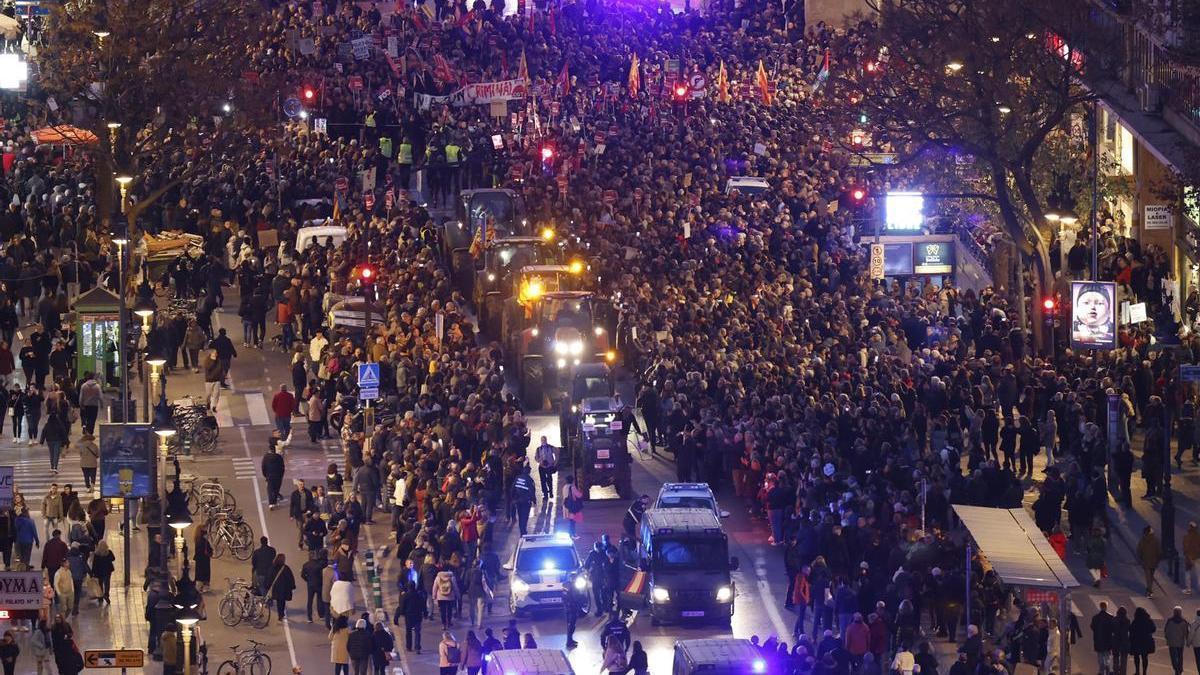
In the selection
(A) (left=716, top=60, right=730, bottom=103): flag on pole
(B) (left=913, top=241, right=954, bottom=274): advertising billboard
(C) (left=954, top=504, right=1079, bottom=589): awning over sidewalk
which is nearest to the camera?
(C) (left=954, top=504, right=1079, bottom=589): awning over sidewalk

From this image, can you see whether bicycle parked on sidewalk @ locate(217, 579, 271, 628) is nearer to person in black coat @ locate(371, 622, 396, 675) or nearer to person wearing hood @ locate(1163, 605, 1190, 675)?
person in black coat @ locate(371, 622, 396, 675)

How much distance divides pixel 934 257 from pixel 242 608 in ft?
94.7

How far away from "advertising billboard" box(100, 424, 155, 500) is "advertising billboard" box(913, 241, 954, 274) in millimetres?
28255

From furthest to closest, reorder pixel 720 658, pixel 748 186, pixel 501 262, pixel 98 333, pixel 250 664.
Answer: pixel 748 186, pixel 501 262, pixel 98 333, pixel 250 664, pixel 720 658

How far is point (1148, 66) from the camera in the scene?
66.1 metres

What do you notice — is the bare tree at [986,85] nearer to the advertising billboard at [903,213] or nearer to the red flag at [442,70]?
the advertising billboard at [903,213]

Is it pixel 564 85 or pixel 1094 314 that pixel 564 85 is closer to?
pixel 564 85

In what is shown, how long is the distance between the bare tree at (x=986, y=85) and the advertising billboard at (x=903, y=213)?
4.34 metres

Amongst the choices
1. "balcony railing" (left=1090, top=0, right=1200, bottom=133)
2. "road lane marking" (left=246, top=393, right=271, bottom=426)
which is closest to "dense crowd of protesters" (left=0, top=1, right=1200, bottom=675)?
"road lane marking" (left=246, top=393, right=271, bottom=426)

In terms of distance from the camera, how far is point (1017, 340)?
59406mm

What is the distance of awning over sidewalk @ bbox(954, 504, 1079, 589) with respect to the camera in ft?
126

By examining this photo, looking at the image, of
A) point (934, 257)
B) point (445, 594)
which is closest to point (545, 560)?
point (445, 594)

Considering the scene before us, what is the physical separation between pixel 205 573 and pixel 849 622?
11351 millimetres

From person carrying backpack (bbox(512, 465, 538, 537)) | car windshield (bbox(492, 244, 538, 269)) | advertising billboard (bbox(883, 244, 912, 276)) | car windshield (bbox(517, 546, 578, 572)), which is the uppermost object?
car windshield (bbox(492, 244, 538, 269))
